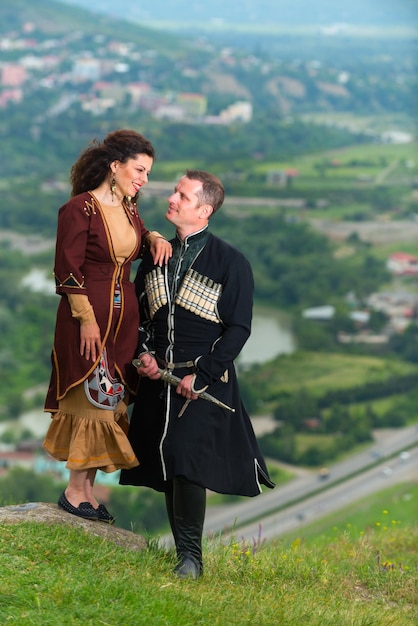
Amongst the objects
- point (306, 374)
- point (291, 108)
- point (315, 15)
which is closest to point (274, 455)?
point (306, 374)

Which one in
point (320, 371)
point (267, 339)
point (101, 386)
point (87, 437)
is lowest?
point (320, 371)

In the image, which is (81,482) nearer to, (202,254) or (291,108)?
(202,254)

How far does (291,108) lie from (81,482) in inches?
3742

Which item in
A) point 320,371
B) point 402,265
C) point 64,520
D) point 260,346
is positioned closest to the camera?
point 64,520

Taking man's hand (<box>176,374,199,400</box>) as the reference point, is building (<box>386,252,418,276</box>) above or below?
below

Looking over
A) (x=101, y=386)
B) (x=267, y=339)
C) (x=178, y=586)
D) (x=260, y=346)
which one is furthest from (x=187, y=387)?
(x=267, y=339)

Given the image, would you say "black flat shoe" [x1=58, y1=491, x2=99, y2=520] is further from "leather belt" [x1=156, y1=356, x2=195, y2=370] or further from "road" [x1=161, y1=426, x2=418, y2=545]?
"road" [x1=161, y1=426, x2=418, y2=545]

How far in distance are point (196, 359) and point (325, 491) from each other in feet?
109

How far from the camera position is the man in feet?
10.5

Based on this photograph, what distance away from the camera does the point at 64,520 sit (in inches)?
134

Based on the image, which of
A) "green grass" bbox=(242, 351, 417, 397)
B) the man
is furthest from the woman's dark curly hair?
"green grass" bbox=(242, 351, 417, 397)

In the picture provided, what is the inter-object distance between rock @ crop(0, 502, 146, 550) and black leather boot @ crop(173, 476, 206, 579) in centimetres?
20

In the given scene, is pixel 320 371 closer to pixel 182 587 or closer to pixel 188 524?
pixel 188 524

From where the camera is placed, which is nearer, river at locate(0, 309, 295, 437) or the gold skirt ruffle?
the gold skirt ruffle
